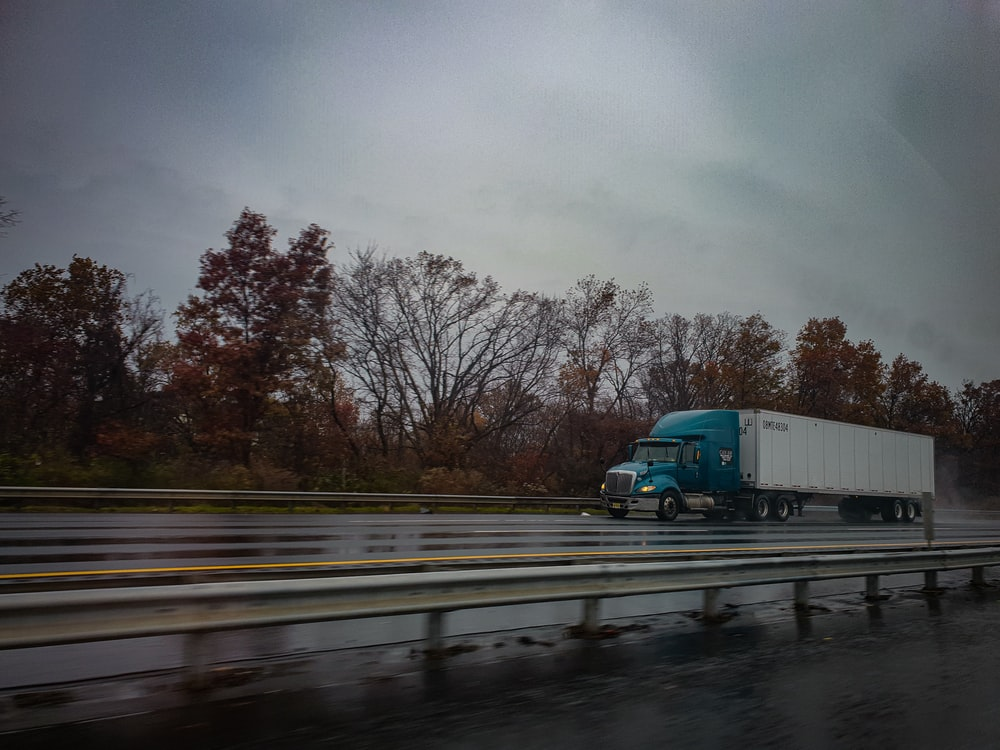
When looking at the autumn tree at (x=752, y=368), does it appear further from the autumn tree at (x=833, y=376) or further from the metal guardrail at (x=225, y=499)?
the metal guardrail at (x=225, y=499)

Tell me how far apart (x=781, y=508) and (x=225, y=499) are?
65.0ft

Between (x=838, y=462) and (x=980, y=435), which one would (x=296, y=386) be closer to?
(x=838, y=462)

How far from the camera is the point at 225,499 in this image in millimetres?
23922

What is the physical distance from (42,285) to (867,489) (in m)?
34.2

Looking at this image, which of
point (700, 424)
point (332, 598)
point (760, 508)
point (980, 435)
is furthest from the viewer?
point (980, 435)

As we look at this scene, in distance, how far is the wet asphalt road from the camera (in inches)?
179

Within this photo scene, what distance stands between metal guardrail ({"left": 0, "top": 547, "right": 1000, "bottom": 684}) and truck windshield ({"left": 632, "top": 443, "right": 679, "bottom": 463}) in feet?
63.0

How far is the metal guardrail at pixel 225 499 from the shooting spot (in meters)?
20.4

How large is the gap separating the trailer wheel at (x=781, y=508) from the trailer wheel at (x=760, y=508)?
0.26 meters

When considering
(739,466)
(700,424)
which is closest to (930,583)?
(700,424)

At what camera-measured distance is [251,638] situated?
7.14 m

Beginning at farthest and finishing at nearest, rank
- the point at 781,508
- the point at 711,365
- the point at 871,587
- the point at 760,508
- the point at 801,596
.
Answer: the point at 711,365 < the point at 781,508 < the point at 760,508 < the point at 871,587 < the point at 801,596

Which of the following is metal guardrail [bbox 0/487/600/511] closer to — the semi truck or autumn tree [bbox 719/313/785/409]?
the semi truck

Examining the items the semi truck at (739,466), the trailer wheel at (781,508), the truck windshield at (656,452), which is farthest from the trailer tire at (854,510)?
the truck windshield at (656,452)
